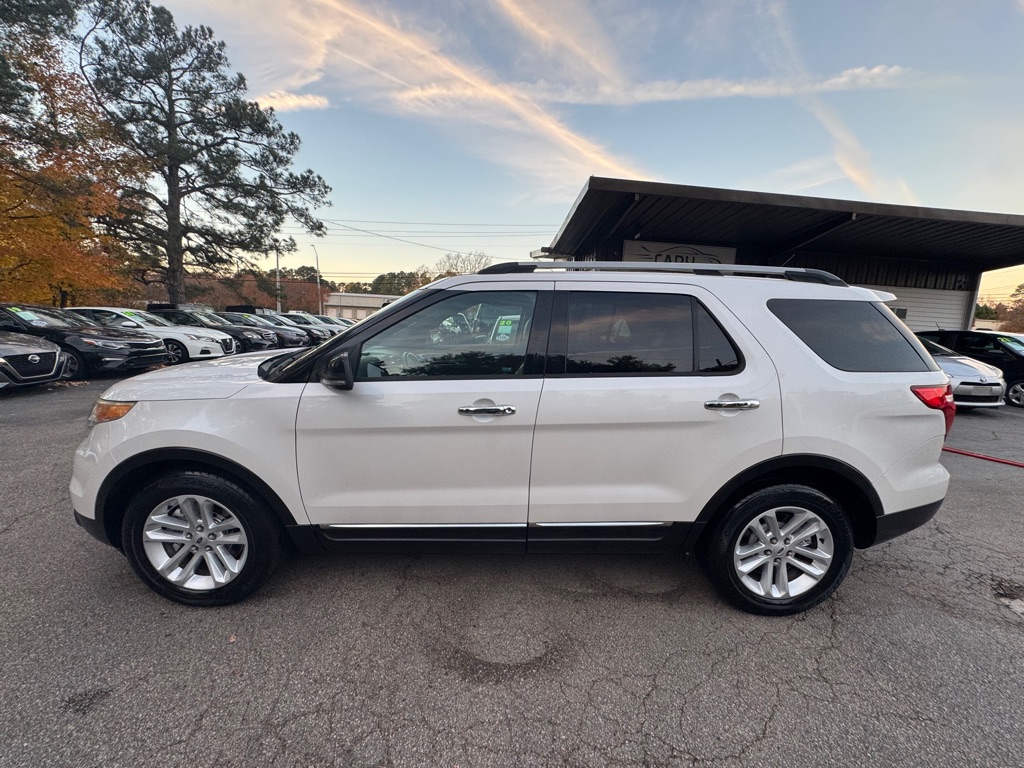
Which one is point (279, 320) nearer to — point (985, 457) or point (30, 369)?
point (30, 369)

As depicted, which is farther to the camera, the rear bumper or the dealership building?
the dealership building

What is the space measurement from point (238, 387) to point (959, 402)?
424 inches

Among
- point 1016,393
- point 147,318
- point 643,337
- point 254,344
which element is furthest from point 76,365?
point 1016,393

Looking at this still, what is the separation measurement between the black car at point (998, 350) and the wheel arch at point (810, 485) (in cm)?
1016

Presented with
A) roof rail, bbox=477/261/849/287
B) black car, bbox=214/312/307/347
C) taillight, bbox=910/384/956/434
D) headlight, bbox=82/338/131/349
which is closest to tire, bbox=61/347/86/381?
headlight, bbox=82/338/131/349

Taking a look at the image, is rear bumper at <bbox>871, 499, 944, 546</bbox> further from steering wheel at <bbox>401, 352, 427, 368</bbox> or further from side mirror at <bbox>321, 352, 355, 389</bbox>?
side mirror at <bbox>321, 352, 355, 389</bbox>

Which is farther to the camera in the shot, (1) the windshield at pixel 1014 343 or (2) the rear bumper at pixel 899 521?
(1) the windshield at pixel 1014 343

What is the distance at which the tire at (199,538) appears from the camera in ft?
7.54

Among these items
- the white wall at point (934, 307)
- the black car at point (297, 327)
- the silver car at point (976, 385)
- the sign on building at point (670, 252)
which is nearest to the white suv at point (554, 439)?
the silver car at point (976, 385)

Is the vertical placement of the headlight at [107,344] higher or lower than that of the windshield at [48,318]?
lower

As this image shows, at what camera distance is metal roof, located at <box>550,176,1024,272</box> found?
8.73 meters

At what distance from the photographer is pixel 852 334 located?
2.41m

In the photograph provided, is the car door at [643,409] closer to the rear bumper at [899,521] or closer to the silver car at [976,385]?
the rear bumper at [899,521]

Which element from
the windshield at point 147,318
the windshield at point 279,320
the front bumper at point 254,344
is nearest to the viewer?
the windshield at point 147,318
